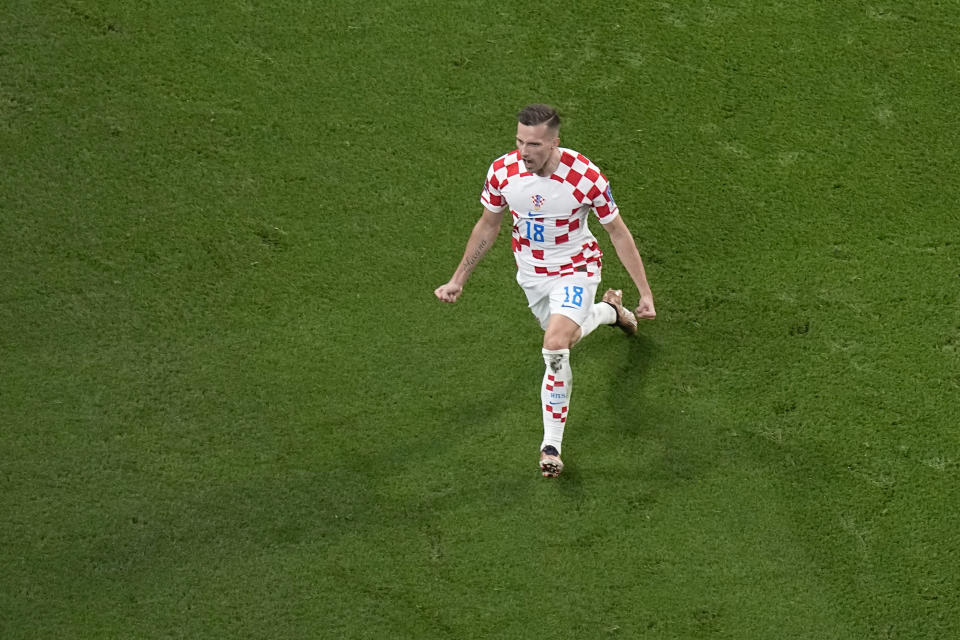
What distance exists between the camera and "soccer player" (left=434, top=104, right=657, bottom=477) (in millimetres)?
5594

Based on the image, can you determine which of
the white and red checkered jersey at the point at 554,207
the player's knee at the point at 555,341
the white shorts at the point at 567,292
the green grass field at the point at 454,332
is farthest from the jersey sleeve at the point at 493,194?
the green grass field at the point at 454,332

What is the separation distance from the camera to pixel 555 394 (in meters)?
6.04

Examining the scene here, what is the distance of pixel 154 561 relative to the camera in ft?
19.9

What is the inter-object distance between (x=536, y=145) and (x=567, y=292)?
0.89 meters

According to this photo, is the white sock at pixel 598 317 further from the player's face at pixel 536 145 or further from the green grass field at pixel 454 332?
the player's face at pixel 536 145

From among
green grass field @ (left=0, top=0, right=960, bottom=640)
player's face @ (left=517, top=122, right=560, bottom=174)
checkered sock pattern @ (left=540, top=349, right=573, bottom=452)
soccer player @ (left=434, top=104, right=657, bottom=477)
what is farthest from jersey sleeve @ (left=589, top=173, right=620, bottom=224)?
green grass field @ (left=0, top=0, right=960, bottom=640)

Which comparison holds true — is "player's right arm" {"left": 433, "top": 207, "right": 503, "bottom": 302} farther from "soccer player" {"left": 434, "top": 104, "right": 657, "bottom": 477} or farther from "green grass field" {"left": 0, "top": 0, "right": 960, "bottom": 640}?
"green grass field" {"left": 0, "top": 0, "right": 960, "bottom": 640}

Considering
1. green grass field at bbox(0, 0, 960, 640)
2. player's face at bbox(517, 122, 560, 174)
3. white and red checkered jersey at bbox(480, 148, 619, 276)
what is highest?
player's face at bbox(517, 122, 560, 174)

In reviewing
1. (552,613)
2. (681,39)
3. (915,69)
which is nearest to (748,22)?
(681,39)

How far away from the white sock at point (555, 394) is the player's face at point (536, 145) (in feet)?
3.24

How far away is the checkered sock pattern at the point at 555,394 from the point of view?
592 centimetres

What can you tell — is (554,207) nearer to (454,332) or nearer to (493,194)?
(493,194)

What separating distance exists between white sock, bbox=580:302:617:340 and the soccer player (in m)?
0.01

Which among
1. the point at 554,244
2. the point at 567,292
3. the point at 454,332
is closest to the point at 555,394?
the point at 567,292
